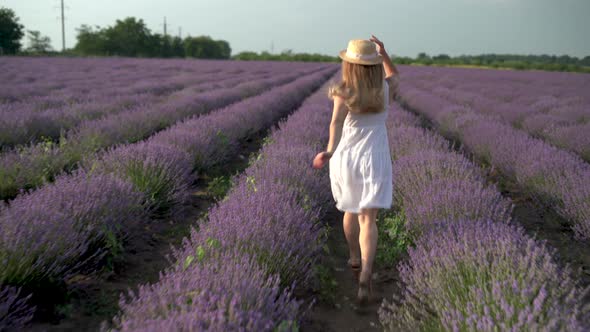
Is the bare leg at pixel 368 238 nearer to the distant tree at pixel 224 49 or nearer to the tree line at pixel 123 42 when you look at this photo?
the tree line at pixel 123 42

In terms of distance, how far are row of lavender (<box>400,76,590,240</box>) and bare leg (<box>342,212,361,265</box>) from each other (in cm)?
183

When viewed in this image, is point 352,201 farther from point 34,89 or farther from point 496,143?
point 34,89

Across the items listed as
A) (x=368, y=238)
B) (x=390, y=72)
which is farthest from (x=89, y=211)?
(x=390, y=72)

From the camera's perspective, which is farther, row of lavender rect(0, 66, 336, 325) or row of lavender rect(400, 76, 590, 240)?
row of lavender rect(400, 76, 590, 240)

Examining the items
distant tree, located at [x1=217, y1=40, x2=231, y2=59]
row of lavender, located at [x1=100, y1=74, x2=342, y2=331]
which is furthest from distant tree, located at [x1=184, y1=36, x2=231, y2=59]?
row of lavender, located at [x1=100, y1=74, x2=342, y2=331]

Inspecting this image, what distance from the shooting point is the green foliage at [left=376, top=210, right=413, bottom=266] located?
303 centimetres

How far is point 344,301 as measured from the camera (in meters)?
2.53

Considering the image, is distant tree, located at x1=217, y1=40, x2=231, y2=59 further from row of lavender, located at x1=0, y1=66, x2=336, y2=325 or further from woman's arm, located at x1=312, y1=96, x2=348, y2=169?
woman's arm, located at x1=312, y1=96, x2=348, y2=169

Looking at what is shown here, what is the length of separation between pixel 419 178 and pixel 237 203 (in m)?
1.77

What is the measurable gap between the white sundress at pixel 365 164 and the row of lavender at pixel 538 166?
1.93 m

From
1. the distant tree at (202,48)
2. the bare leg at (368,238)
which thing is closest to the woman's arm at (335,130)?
the bare leg at (368,238)

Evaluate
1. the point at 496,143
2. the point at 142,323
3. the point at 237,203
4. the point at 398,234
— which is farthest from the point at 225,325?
the point at 496,143

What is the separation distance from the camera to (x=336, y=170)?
247 cm

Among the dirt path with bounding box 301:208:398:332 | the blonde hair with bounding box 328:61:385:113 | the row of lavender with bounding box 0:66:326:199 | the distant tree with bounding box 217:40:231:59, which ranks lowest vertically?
the dirt path with bounding box 301:208:398:332
